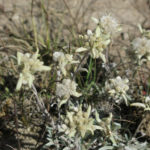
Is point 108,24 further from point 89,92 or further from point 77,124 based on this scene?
point 77,124

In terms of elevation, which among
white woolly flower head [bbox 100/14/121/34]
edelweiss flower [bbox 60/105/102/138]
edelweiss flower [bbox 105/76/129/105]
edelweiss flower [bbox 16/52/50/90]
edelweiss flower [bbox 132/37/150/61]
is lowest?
edelweiss flower [bbox 60/105/102/138]

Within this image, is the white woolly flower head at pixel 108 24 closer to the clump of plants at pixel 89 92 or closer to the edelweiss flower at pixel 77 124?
the clump of plants at pixel 89 92

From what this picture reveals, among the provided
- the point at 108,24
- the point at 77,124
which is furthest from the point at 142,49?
the point at 77,124

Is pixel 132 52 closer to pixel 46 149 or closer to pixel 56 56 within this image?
pixel 56 56

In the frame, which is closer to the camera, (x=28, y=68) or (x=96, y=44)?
(x=28, y=68)

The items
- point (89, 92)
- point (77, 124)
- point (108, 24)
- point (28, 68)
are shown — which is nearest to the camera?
point (28, 68)

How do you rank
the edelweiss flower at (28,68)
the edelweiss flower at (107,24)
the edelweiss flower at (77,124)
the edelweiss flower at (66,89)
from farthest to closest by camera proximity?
the edelweiss flower at (107,24) → the edelweiss flower at (66,89) → the edelweiss flower at (77,124) → the edelweiss flower at (28,68)

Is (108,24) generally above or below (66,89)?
above

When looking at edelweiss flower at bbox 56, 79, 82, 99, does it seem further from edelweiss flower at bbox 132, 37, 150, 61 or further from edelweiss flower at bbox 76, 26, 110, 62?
edelweiss flower at bbox 132, 37, 150, 61

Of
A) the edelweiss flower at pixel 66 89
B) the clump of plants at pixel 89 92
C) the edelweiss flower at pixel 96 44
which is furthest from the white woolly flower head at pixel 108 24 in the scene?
the edelweiss flower at pixel 66 89

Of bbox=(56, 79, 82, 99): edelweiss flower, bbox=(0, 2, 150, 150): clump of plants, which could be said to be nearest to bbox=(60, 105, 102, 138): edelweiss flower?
bbox=(0, 2, 150, 150): clump of plants

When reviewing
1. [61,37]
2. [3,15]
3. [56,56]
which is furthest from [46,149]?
[3,15]
